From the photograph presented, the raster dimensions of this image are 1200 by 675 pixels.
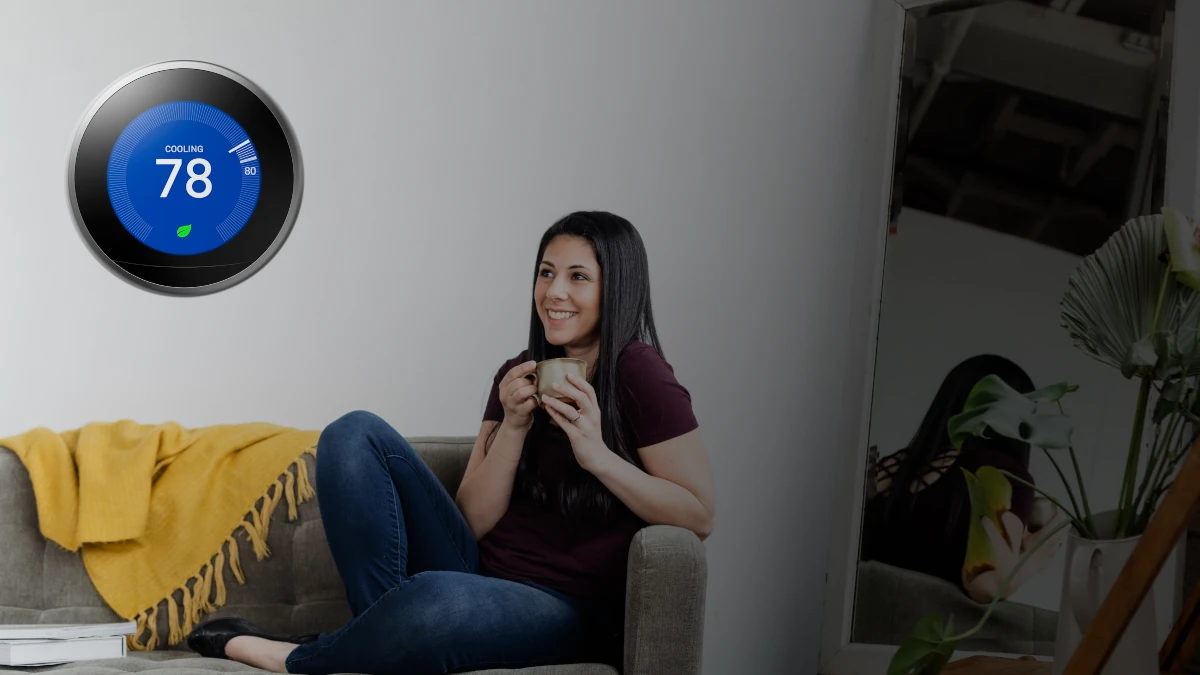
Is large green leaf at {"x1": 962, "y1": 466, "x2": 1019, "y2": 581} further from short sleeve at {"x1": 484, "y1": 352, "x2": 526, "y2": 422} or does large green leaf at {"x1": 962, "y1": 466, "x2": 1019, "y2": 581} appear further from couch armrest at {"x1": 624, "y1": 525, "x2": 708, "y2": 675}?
short sleeve at {"x1": 484, "y1": 352, "x2": 526, "y2": 422}

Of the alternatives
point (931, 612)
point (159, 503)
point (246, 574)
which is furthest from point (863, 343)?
point (159, 503)

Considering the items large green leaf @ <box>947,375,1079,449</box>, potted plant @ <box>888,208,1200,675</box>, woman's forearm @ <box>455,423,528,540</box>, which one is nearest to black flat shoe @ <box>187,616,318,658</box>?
woman's forearm @ <box>455,423,528,540</box>

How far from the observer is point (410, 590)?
1.45m

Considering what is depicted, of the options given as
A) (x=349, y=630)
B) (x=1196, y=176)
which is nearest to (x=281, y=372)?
(x=349, y=630)

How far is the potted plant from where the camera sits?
1.44 meters

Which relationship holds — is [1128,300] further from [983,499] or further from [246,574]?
[246,574]

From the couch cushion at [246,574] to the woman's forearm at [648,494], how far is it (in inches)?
16.9

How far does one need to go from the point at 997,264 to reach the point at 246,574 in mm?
1660

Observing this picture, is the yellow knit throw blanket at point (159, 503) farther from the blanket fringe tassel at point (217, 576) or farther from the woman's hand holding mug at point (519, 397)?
the woman's hand holding mug at point (519, 397)

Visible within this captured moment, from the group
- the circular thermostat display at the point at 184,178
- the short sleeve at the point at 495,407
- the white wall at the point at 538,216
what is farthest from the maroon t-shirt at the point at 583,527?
the circular thermostat display at the point at 184,178

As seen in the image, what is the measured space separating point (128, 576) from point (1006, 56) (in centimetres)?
207

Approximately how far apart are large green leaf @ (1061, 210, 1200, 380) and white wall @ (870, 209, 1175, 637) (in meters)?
0.36

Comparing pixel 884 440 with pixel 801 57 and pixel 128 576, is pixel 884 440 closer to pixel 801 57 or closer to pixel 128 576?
pixel 801 57

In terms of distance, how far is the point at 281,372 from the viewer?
2.33m
